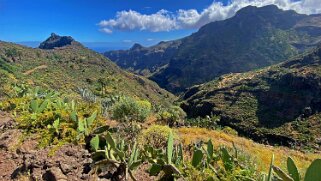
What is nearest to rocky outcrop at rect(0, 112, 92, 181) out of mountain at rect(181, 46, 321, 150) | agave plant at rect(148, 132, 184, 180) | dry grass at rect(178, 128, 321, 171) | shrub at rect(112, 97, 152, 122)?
agave plant at rect(148, 132, 184, 180)

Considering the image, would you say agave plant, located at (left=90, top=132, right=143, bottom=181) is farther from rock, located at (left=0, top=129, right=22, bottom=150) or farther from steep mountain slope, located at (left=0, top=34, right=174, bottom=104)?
steep mountain slope, located at (left=0, top=34, right=174, bottom=104)

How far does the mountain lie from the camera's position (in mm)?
70312

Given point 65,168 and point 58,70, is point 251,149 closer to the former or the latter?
point 65,168

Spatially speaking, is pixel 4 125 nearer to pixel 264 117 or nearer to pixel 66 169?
pixel 66 169

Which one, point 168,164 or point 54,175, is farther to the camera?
point 54,175

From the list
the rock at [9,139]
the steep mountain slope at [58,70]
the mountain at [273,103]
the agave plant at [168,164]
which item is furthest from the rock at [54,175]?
the steep mountain slope at [58,70]

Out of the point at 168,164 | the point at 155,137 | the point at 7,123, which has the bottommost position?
the point at 155,137

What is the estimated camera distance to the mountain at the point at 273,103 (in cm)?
7031

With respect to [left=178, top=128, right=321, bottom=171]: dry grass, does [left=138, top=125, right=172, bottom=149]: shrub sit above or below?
above

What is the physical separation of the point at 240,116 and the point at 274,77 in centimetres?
2380

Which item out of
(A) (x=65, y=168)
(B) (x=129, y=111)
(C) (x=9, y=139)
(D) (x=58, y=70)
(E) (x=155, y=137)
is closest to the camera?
(A) (x=65, y=168)

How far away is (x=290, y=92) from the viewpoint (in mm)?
86750

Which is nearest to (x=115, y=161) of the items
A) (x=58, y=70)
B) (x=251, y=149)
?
(x=251, y=149)

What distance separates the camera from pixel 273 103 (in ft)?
282
